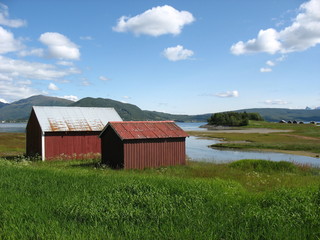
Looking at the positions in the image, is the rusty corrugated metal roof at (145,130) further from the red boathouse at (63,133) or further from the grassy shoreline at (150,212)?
the grassy shoreline at (150,212)

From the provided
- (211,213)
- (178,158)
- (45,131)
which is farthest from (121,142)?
(211,213)

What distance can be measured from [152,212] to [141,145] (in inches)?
574

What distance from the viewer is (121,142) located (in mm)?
23000

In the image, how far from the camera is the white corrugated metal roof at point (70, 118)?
2964 cm

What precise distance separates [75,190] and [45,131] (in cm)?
1899

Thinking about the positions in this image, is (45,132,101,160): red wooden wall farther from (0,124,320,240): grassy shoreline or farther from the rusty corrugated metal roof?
(0,124,320,240): grassy shoreline

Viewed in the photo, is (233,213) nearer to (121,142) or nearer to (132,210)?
(132,210)

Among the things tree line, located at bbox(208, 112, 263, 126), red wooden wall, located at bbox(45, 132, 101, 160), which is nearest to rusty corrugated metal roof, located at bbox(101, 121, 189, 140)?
red wooden wall, located at bbox(45, 132, 101, 160)

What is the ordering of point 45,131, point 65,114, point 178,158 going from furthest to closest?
point 65,114 < point 45,131 < point 178,158

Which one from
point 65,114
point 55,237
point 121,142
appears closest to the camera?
point 55,237

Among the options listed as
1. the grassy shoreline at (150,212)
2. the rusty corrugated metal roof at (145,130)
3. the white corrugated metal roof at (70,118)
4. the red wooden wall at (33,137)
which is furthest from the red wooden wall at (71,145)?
the grassy shoreline at (150,212)

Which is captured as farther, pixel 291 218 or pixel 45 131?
pixel 45 131

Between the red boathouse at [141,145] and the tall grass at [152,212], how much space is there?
34.2ft

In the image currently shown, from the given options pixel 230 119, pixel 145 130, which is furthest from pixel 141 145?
pixel 230 119
